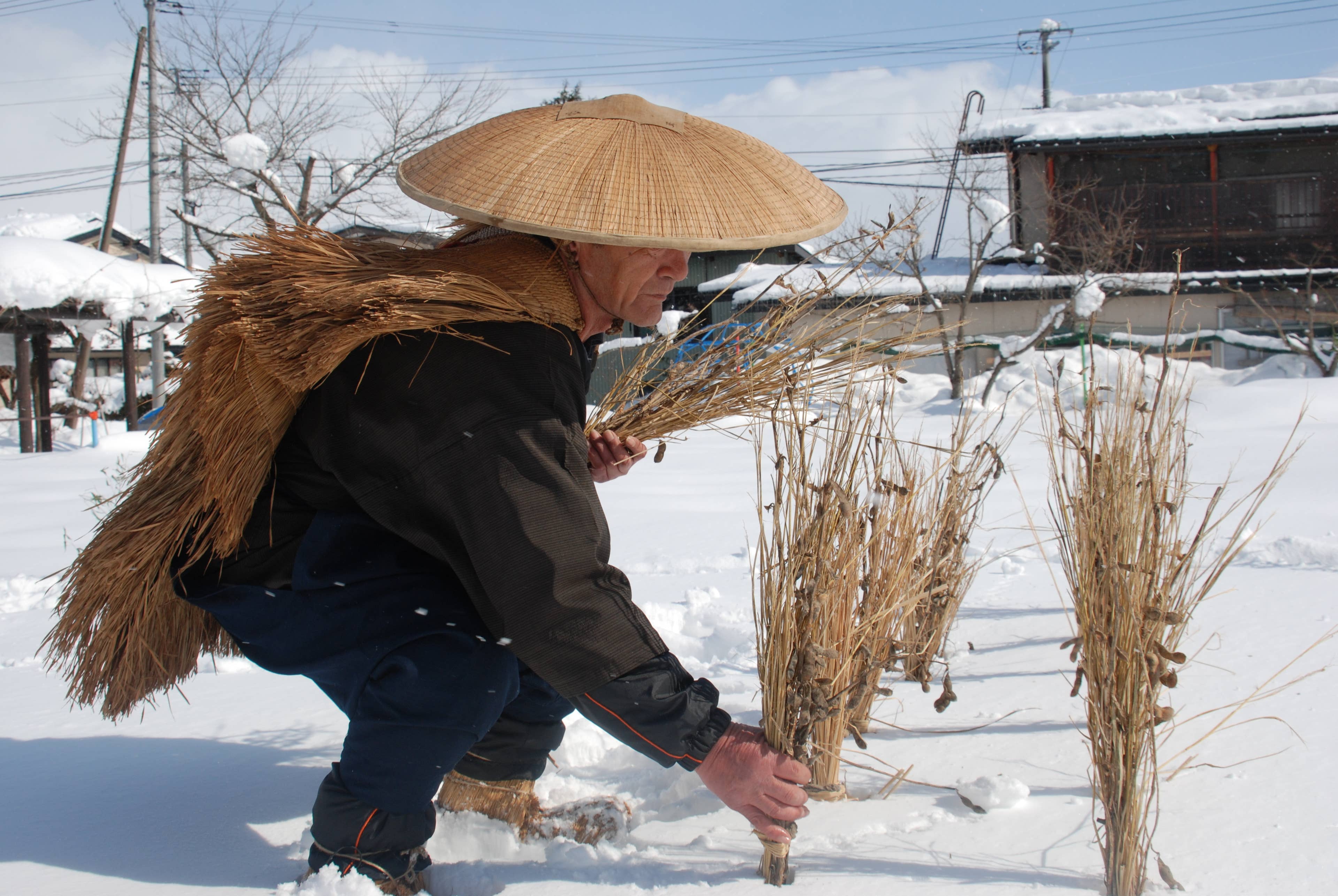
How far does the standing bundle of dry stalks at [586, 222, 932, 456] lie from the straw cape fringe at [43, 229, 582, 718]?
0.37 metres

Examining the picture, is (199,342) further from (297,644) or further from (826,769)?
(826,769)

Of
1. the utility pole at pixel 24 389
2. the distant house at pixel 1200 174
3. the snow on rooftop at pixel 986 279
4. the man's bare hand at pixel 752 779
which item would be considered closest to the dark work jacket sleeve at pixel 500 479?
the man's bare hand at pixel 752 779

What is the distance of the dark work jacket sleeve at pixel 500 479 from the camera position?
1.27 meters

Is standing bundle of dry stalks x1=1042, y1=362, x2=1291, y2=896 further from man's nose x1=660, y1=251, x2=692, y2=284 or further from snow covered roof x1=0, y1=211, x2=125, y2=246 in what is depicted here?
snow covered roof x1=0, y1=211, x2=125, y2=246

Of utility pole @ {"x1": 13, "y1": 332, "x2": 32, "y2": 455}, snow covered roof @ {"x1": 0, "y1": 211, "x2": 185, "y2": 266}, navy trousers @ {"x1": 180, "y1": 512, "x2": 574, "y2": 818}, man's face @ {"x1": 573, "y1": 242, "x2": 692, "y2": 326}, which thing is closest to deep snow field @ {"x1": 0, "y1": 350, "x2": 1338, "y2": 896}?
navy trousers @ {"x1": 180, "y1": 512, "x2": 574, "y2": 818}

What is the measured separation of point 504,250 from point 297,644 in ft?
2.46

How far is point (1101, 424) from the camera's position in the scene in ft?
5.03

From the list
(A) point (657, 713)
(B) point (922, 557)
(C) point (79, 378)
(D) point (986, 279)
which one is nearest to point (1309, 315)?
(D) point (986, 279)

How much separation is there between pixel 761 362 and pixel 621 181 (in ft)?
1.70

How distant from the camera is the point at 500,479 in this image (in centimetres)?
127

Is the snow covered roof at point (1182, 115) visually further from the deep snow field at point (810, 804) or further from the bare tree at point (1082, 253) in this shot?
the deep snow field at point (810, 804)

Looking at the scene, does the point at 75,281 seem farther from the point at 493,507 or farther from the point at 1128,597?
the point at 1128,597

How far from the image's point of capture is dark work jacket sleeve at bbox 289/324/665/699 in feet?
4.17

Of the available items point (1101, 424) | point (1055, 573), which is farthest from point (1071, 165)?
point (1101, 424)
